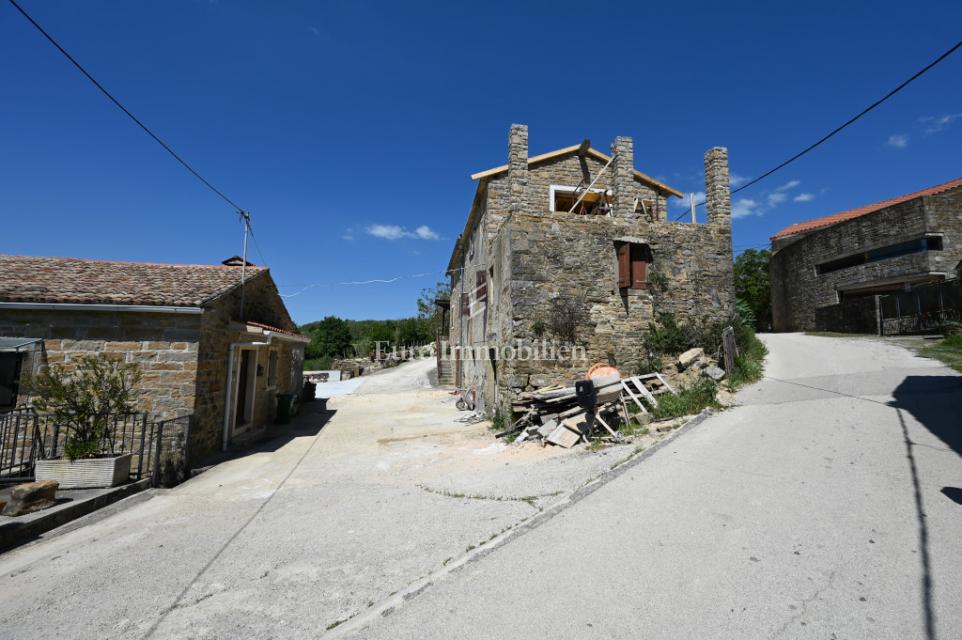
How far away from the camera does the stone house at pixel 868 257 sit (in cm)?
1797

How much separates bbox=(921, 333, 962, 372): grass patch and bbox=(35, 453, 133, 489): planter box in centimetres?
1532

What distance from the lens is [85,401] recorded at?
629 centimetres

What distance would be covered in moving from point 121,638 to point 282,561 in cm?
121

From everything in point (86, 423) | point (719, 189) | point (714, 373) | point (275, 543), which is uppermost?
point (719, 189)

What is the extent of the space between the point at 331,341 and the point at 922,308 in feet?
146

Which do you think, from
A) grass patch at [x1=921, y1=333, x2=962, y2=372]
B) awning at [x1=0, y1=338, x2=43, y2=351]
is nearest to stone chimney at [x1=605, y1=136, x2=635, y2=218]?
grass patch at [x1=921, y1=333, x2=962, y2=372]

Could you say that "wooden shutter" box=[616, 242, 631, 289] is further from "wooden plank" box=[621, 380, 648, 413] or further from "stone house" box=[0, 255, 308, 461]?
"stone house" box=[0, 255, 308, 461]

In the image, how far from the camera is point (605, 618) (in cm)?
264

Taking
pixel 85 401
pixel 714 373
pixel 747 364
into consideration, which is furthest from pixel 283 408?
pixel 747 364

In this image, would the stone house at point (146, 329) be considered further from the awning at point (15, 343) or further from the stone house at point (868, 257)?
the stone house at point (868, 257)

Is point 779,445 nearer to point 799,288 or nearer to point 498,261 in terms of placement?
point 498,261

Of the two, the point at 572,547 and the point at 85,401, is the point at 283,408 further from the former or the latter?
the point at 572,547

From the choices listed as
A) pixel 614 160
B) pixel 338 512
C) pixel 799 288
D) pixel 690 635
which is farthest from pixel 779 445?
pixel 799 288

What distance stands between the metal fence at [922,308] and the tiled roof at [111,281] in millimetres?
21743
